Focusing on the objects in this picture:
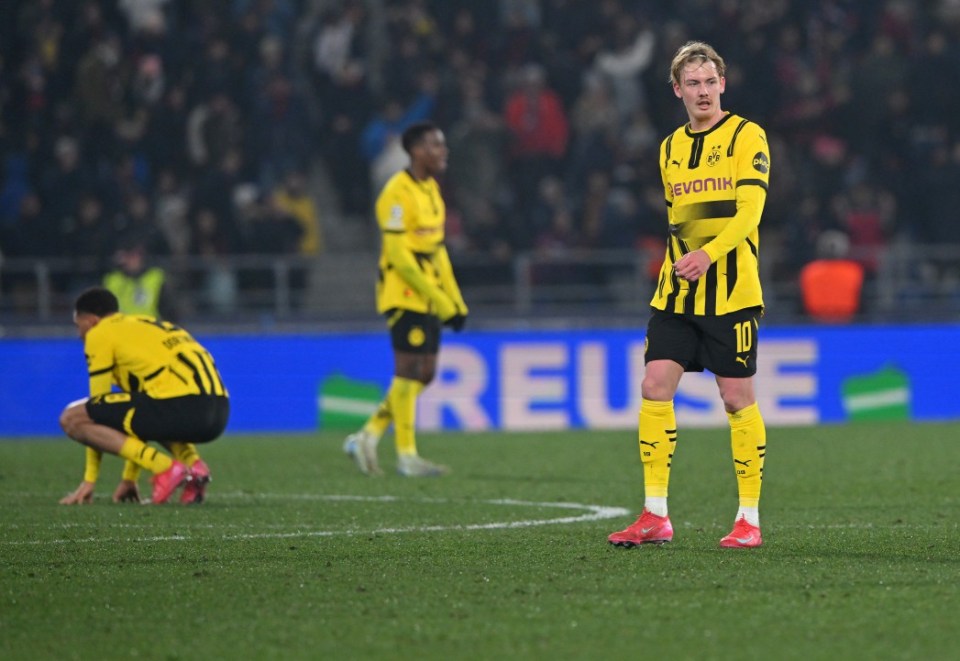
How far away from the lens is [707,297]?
6.64 meters

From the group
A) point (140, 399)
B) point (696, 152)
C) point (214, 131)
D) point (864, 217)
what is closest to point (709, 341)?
point (696, 152)

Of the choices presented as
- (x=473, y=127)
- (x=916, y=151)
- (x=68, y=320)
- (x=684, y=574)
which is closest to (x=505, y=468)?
(x=684, y=574)

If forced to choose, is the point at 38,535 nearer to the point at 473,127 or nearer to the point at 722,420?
the point at 722,420

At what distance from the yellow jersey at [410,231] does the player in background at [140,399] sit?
223 cm

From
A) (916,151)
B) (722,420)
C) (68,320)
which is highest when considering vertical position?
(916,151)

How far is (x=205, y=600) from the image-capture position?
5363 mm

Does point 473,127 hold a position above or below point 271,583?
above

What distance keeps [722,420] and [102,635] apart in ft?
36.9

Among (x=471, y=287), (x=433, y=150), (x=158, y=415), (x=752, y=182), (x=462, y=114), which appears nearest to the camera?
(x=752, y=182)

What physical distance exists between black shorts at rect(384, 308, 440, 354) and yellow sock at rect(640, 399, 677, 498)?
4539 mm

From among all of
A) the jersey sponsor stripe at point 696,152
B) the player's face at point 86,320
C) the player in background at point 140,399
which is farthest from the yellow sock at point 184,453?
the jersey sponsor stripe at point 696,152

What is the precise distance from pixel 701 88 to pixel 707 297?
83 centimetres

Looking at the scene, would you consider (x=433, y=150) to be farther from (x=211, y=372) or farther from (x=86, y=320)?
(x=86, y=320)

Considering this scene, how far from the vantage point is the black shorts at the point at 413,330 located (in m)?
11.2
